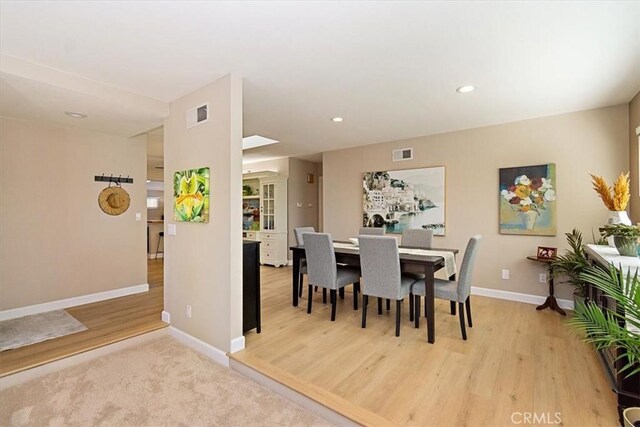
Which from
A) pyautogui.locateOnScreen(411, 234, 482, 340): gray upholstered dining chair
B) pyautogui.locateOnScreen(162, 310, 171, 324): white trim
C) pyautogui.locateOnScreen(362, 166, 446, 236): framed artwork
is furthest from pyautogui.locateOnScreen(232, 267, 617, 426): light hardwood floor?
pyautogui.locateOnScreen(362, 166, 446, 236): framed artwork

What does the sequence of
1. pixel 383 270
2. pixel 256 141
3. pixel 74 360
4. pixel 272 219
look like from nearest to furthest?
1. pixel 74 360
2. pixel 383 270
3. pixel 256 141
4. pixel 272 219

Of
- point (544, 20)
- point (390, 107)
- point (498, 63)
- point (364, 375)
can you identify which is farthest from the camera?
point (390, 107)

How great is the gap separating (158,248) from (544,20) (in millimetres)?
8382

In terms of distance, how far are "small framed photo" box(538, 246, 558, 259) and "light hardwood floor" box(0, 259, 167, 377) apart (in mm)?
4415

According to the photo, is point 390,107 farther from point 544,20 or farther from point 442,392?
point 442,392

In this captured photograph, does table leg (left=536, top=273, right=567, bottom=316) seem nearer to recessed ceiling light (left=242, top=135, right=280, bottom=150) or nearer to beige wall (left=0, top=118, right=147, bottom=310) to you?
recessed ceiling light (left=242, top=135, right=280, bottom=150)

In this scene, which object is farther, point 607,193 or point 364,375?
point 607,193

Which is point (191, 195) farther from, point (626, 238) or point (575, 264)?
point (575, 264)

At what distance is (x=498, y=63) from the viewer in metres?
2.39

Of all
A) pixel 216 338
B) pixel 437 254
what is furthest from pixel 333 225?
pixel 216 338

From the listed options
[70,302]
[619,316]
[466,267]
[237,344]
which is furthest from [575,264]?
[70,302]

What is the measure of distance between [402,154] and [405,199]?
753mm

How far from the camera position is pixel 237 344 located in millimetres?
2514

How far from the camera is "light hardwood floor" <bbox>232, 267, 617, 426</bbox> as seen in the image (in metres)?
1.84
